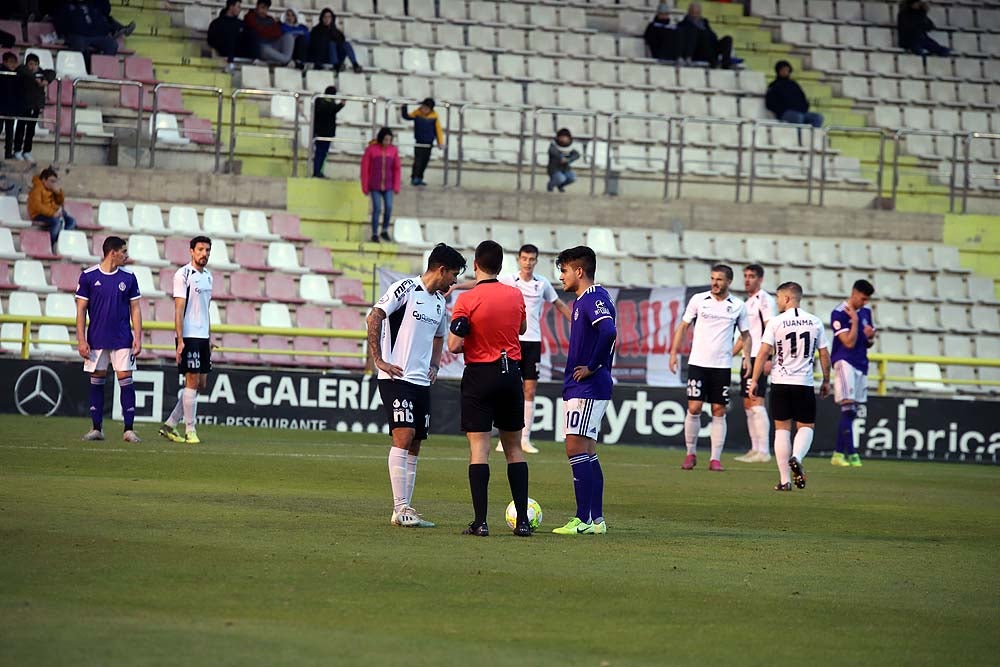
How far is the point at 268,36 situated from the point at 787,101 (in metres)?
9.95

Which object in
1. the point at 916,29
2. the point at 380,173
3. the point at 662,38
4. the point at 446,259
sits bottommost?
the point at 446,259

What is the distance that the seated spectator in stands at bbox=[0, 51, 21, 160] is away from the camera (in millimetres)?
25078

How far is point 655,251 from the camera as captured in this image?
2788cm

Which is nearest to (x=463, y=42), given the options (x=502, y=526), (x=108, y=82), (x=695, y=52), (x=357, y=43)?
(x=357, y=43)

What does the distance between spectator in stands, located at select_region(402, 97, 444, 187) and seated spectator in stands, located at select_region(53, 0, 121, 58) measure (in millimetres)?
5280

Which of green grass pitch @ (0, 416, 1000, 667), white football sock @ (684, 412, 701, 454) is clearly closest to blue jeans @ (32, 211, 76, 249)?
green grass pitch @ (0, 416, 1000, 667)

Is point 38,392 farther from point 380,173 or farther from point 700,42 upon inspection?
point 700,42

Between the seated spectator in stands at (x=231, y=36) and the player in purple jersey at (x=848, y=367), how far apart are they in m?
12.0

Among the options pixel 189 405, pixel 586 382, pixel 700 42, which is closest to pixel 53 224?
pixel 189 405

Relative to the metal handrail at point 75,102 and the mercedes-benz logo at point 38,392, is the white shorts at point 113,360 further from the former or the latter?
the metal handrail at point 75,102

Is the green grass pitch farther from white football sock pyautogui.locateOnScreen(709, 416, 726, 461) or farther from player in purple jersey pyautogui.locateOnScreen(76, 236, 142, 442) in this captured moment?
white football sock pyautogui.locateOnScreen(709, 416, 726, 461)

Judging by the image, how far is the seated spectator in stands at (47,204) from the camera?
24.3m

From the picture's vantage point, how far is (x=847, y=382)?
2200 centimetres

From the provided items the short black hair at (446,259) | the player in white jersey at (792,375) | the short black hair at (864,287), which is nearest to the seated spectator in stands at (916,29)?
the short black hair at (864,287)
